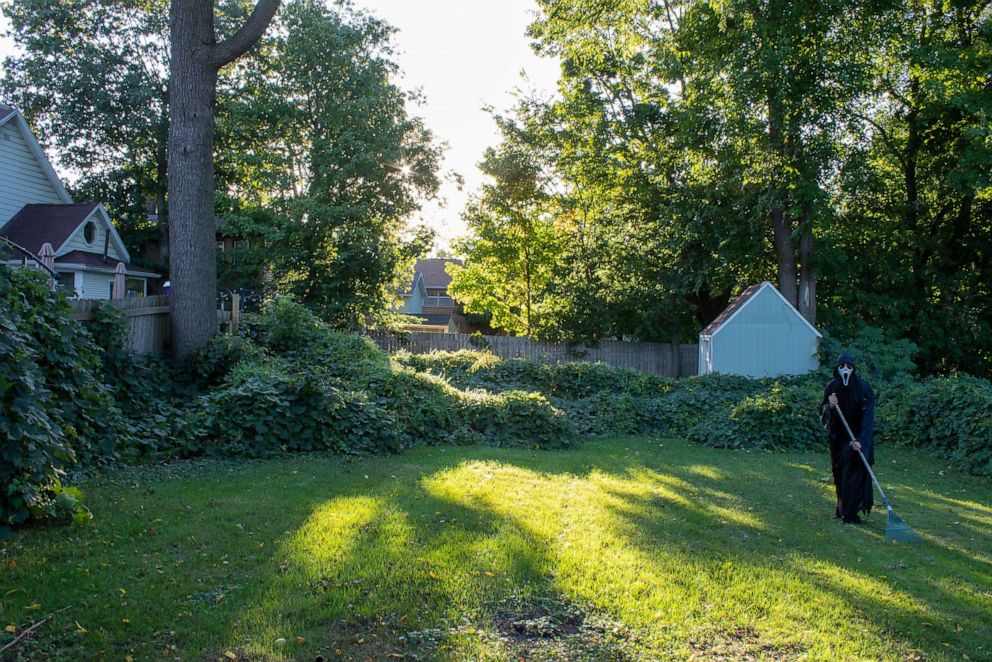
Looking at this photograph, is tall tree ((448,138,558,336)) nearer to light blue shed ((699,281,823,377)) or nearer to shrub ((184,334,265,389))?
light blue shed ((699,281,823,377))

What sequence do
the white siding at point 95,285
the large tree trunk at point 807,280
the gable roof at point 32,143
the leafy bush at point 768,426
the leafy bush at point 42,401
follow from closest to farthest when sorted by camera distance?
the leafy bush at point 42,401
the leafy bush at point 768,426
the gable roof at point 32,143
the large tree trunk at point 807,280
the white siding at point 95,285

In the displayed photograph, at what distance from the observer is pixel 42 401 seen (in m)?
5.64

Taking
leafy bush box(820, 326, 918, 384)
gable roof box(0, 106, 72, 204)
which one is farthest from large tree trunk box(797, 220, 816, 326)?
gable roof box(0, 106, 72, 204)

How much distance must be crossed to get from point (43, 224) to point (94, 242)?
2583mm

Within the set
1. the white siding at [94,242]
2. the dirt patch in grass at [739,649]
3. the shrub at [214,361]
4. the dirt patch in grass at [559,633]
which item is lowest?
the dirt patch in grass at [739,649]

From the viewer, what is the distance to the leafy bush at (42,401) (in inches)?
193

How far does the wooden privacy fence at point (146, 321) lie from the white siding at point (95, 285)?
15.0 metres

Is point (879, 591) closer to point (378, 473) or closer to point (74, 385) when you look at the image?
point (378, 473)

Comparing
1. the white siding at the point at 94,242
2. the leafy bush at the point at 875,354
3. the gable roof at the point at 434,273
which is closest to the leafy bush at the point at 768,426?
the leafy bush at the point at 875,354

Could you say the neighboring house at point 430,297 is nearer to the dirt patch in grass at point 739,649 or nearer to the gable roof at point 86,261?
the gable roof at point 86,261

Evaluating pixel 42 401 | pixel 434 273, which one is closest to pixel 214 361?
pixel 42 401

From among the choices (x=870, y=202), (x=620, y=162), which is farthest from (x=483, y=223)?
(x=870, y=202)

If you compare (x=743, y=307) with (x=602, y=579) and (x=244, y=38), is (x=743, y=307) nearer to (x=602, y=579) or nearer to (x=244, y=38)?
(x=244, y=38)

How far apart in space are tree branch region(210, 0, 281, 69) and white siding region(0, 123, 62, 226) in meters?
14.0
